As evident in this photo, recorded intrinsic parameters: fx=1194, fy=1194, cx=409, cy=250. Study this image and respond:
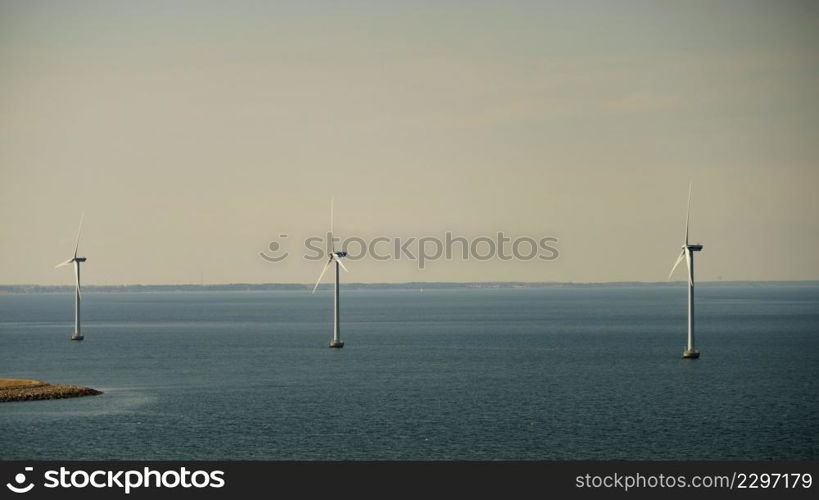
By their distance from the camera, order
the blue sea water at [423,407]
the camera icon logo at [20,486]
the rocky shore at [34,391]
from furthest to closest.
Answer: the rocky shore at [34,391]
the blue sea water at [423,407]
the camera icon logo at [20,486]

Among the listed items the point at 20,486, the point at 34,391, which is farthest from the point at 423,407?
the point at 20,486

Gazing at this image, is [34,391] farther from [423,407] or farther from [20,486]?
[20,486]

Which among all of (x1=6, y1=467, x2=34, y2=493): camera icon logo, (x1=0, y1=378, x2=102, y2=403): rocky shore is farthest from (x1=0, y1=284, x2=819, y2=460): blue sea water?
(x1=6, y1=467, x2=34, y2=493): camera icon logo

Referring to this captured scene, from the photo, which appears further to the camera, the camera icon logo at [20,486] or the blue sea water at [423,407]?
the blue sea water at [423,407]

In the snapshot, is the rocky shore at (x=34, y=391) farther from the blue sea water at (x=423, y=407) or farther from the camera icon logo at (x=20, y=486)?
the camera icon logo at (x=20, y=486)

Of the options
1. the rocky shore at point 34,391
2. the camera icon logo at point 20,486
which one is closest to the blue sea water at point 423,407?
the rocky shore at point 34,391

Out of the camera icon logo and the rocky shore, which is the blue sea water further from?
the camera icon logo

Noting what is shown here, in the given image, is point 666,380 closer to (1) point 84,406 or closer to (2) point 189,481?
(1) point 84,406

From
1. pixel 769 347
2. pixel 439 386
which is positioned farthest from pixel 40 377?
pixel 769 347
